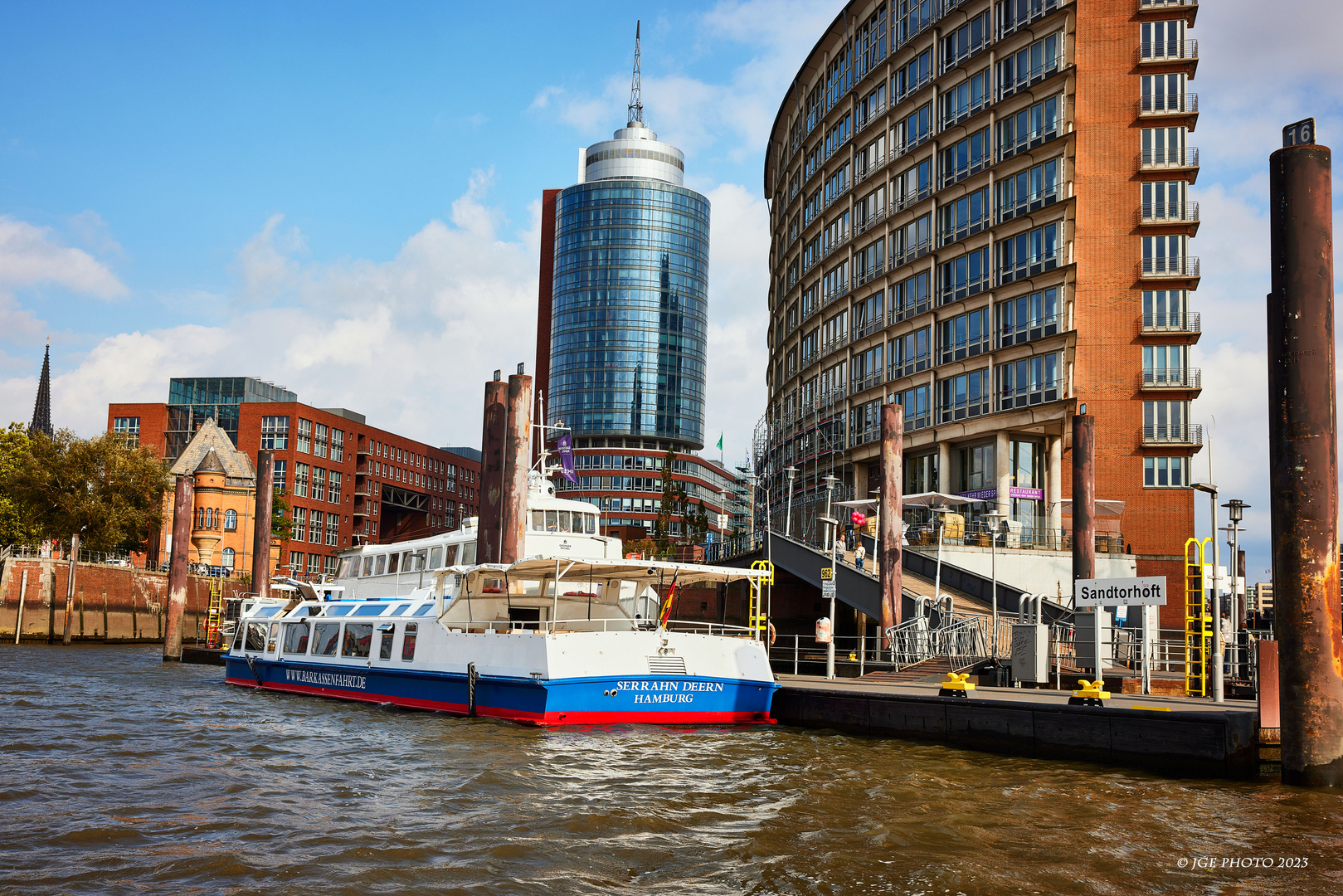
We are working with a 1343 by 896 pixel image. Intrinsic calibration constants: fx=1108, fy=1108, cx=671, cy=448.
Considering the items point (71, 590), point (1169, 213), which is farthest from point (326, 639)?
point (1169, 213)

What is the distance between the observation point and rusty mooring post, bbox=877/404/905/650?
2953 cm

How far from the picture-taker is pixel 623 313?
15450cm

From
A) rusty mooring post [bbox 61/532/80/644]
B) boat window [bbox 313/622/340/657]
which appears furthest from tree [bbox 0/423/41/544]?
boat window [bbox 313/622/340/657]

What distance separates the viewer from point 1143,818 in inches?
528

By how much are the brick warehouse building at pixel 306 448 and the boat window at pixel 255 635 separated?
7391 centimetres

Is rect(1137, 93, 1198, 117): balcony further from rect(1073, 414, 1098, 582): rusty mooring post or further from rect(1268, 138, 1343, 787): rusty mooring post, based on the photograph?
rect(1268, 138, 1343, 787): rusty mooring post

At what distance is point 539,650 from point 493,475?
7306 mm

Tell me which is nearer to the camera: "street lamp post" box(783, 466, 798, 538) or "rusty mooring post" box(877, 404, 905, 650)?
"rusty mooring post" box(877, 404, 905, 650)

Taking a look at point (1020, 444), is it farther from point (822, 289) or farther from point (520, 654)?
point (520, 654)

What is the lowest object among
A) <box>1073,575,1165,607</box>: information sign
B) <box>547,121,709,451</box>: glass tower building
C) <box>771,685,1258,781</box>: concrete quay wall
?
<box>771,685,1258,781</box>: concrete quay wall

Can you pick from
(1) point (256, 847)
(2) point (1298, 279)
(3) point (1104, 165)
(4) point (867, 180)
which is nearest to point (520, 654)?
(1) point (256, 847)

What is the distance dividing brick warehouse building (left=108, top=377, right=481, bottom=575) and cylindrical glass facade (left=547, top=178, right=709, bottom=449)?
97.8 feet

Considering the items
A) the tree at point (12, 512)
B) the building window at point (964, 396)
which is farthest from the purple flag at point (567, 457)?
the tree at point (12, 512)

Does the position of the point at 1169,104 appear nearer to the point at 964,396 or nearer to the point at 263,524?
the point at 964,396
